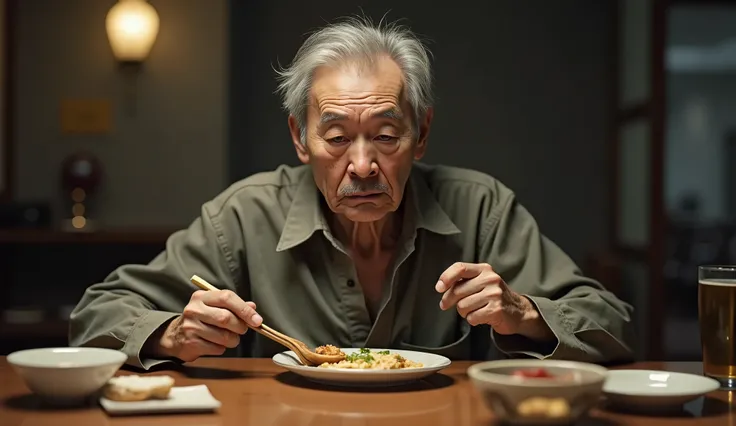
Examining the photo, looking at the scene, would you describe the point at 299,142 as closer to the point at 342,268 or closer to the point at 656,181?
the point at 342,268

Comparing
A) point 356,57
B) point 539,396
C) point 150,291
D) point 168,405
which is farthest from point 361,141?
point 539,396

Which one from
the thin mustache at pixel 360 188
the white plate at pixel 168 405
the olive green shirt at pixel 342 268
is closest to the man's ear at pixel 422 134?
the olive green shirt at pixel 342 268

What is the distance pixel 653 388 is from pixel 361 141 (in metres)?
0.82

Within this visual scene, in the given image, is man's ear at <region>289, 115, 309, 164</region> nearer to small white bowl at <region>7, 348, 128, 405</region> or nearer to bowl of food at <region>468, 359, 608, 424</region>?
small white bowl at <region>7, 348, 128, 405</region>

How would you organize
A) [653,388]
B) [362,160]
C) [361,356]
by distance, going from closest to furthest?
1. [653,388]
2. [361,356]
3. [362,160]

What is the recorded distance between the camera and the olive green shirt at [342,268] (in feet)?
6.88

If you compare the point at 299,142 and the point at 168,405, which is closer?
the point at 168,405

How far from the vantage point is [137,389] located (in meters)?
1.38

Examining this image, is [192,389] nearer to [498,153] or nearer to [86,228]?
[86,228]

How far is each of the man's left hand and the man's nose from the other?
354 mm

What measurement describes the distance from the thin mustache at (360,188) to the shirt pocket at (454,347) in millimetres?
389

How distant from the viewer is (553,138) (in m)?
5.49

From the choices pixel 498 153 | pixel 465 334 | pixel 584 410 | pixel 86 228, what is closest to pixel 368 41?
pixel 465 334

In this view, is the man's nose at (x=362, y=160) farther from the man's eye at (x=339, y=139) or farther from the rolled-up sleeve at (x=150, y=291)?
the rolled-up sleeve at (x=150, y=291)
